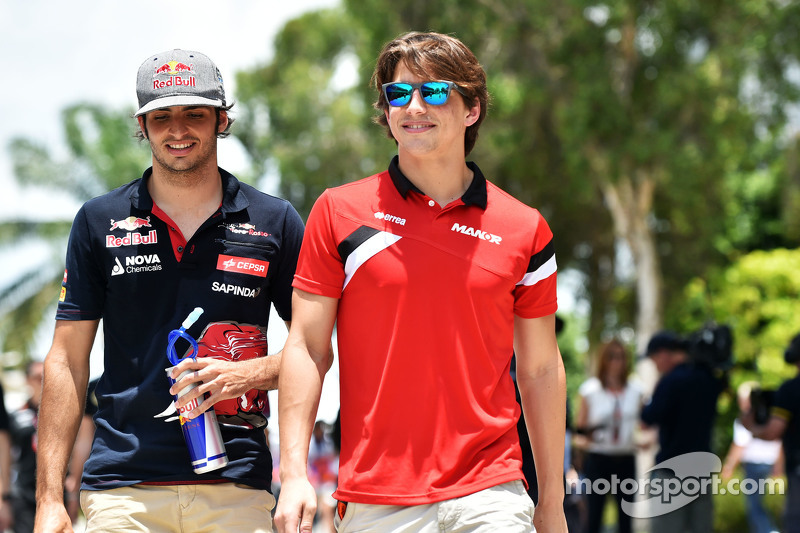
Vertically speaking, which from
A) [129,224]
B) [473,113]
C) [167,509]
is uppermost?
[473,113]

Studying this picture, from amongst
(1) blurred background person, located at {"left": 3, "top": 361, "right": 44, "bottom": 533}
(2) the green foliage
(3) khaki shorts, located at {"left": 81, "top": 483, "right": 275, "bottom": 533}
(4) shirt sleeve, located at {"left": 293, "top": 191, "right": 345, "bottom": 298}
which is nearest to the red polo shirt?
(4) shirt sleeve, located at {"left": 293, "top": 191, "right": 345, "bottom": 298}

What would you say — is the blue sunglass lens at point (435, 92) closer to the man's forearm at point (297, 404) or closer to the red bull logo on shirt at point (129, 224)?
the man's forearm at point (297, 404)

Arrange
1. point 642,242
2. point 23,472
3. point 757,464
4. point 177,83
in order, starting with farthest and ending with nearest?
point 642,242 < point 757,464 < point 23,472 < point 177,83

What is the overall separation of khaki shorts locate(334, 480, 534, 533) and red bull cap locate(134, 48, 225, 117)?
1582 millimetres

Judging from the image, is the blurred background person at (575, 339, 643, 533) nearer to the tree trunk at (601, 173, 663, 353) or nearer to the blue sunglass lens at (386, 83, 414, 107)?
the blue sunglass lens at (386, 83, 414, 107)

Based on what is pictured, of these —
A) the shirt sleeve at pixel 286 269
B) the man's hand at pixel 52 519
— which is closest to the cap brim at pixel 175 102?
the shirt sleeve at pixel 286 269

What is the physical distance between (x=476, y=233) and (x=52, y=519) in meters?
1.75

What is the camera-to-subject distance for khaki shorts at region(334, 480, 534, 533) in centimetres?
345

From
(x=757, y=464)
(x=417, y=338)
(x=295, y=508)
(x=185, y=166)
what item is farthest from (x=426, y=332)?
(x=757, y=464)

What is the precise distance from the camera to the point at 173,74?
13.3ft

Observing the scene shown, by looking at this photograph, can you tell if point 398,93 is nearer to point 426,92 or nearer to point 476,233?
point 426,92

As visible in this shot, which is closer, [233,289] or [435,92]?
[435,92]

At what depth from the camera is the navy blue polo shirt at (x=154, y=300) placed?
12.7ft

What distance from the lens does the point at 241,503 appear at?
3.92 meters
